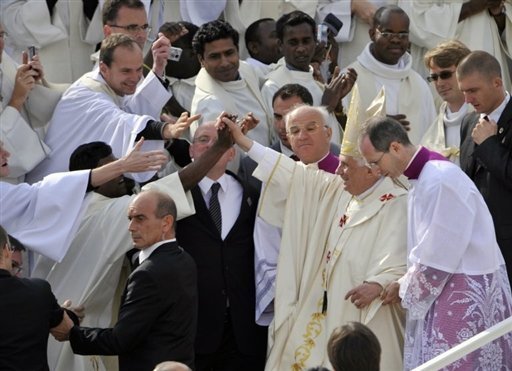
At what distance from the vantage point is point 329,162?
29.5 ft

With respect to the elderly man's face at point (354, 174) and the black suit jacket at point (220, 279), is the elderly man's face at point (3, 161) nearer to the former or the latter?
the black suit jacket at point (220, 279)

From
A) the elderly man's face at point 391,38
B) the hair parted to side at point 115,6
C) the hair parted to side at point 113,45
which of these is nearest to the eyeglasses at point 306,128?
the hair parted to side at point 113,45

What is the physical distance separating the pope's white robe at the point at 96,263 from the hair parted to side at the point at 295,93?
1.13 metres

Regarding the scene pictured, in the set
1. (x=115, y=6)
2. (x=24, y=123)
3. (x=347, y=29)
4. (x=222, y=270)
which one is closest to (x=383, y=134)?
(x=222, y=270)

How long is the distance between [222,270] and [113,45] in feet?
5.52

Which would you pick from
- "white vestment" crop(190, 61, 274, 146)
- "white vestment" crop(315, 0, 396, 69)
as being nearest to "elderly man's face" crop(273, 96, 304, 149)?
"white vestment" crop(190, 61, 274, 146)

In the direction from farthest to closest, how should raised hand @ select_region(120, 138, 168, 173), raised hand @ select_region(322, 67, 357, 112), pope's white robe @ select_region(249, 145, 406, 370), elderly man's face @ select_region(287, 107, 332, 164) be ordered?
1. raised hand @ select_region(322, 67, 357, 112)
2. elderly man's face @ select_region(287, 107, 332, 164)
3. raised hand @ select_region(120, 138, 168, 173)
4. pope's white robe @ select_region(249, 145, 406, 370)

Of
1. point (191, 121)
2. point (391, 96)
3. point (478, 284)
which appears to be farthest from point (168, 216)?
point (391, 96)

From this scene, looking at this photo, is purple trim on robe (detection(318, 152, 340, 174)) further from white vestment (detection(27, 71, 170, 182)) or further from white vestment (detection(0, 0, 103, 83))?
white vestment (detection(0, 0, 103, 83))

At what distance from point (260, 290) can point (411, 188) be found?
1.23m

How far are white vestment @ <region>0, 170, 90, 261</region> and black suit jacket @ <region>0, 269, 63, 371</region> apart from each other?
90 cm

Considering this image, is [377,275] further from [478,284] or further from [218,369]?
[218,369]

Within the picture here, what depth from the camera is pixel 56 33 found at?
11000mm

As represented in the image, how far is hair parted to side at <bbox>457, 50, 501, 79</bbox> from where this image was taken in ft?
28.7
